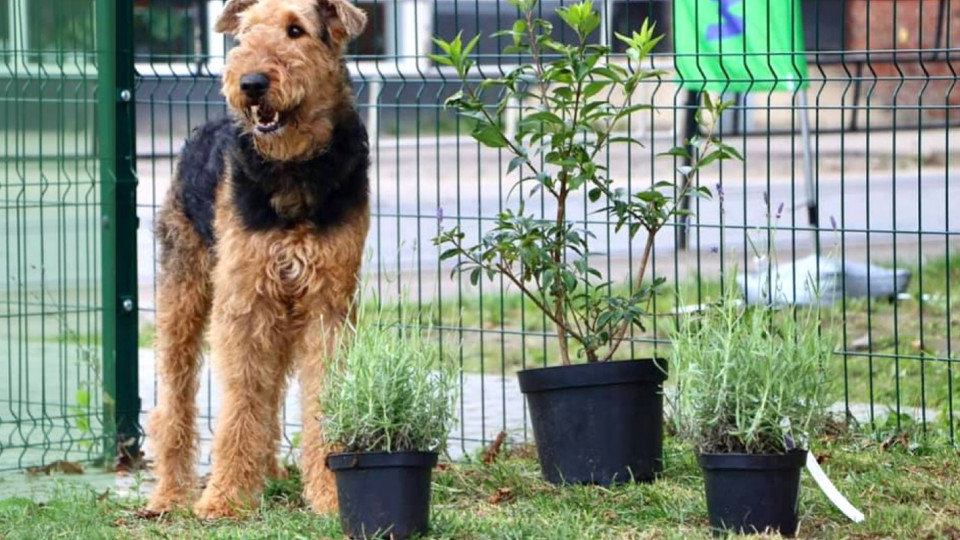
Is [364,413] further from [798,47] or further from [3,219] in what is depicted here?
[798,47]

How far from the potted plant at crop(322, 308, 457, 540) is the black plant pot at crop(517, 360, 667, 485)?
0.74 metres

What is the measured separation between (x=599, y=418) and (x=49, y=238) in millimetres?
2781

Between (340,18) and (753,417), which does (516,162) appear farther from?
(753,417)

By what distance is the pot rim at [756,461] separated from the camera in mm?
4773

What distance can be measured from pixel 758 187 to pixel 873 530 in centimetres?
1259

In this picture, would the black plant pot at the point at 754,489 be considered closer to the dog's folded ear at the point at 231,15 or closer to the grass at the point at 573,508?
the grass at the point at 573,508

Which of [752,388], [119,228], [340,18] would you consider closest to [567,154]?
[340,18]

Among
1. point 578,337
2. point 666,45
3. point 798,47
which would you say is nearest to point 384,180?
point 666,45

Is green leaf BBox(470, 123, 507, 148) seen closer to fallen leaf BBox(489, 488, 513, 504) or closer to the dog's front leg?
the dog's front leg

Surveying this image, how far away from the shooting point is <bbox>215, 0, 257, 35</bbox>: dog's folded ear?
579 centimetres

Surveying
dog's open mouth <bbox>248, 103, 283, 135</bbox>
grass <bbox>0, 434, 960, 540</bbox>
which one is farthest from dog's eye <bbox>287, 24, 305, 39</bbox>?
grass <bbox>0, 434, 960, 540</bbox>

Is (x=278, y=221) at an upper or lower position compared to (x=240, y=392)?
upper

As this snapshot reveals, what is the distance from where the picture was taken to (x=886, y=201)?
17594mm

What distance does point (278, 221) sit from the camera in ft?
18.0
